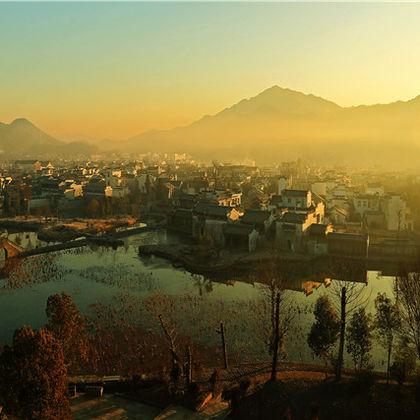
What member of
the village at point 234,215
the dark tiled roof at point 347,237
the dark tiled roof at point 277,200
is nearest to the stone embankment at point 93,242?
the village at point 234,215

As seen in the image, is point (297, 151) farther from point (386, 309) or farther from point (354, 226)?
point (386, 309)

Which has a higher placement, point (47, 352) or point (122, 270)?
point (47, 352)

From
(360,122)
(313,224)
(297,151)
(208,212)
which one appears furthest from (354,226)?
(360,122)

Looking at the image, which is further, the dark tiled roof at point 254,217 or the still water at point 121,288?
the dark tiled roof at point 254,217

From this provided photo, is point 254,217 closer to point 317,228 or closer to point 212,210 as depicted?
point 212,210

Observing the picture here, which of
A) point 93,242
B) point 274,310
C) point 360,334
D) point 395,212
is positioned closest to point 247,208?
point 395,212

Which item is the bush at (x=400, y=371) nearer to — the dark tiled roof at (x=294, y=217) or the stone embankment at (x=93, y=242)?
the dark tiled roof at (x=294, y=217)

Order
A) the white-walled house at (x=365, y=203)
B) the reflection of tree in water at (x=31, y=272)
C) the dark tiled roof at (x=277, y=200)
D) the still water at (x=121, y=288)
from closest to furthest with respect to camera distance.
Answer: the still water at (x=121, y=288) → the reflection of tree in water at (x=31, y=272) → the dark tiled roof at (x=277, y=200) → the white-walled house at (x=365, y=203)
